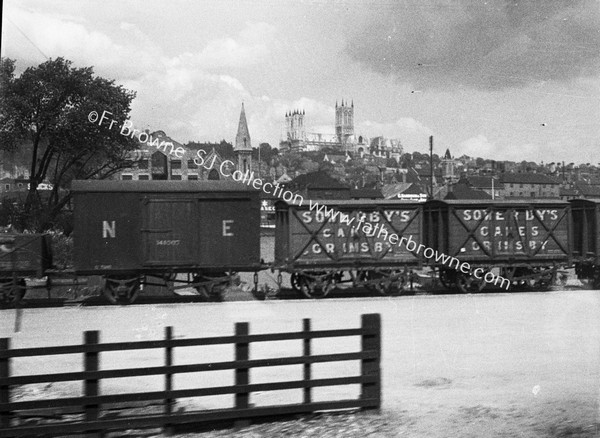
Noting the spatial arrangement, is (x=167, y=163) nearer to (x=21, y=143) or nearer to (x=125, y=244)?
(x=21, y=143)

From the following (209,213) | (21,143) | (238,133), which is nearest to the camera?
(21,143)

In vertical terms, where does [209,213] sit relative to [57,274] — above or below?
above

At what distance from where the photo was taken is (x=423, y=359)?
29.9ft

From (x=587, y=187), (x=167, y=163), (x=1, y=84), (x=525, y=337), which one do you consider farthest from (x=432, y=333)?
(x=1, y=84)

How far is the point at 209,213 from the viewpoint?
13789 millimetres

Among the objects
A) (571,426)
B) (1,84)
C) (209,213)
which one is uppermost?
(1,84)

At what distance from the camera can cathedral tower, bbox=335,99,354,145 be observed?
8.26 metres

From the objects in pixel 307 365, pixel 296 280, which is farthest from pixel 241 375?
pixel 296 280

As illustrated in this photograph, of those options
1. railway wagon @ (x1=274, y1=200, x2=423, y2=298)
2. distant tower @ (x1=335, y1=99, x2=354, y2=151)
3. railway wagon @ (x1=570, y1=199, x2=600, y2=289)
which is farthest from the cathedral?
railway wagon @ (x1=570, y1=199, x2=600, y2=289)

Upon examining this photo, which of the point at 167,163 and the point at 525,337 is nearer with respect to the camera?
the point at 167,163

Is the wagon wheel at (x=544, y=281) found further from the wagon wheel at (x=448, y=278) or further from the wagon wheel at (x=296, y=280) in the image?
the wagon wheel at (x=296, y=280)

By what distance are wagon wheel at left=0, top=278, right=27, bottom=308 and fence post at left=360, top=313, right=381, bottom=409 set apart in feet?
17.8

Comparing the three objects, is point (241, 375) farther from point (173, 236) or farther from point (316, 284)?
point (316, 284)

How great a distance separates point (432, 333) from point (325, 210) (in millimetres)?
6021
